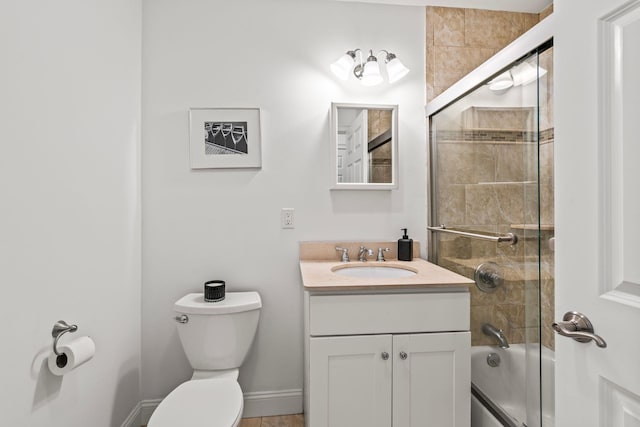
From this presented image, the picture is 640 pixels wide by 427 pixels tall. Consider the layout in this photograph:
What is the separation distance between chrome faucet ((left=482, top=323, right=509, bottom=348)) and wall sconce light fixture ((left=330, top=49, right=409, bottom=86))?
4.47ft

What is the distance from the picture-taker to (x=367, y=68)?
6.08ft

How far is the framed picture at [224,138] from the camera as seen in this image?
1.90 metres

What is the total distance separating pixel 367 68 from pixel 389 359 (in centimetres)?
147

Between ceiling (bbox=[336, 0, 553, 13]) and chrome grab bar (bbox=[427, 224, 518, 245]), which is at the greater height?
ceiling (bbox=[336, 0, 553, 13])

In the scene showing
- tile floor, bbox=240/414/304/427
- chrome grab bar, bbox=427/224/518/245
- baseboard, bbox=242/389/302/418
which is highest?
chrome grab bar, bbox=427/224/518/245

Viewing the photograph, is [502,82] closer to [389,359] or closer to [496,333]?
[496,333]

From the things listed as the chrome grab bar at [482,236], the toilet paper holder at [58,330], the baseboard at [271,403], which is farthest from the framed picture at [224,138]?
the baseboard at [271,403]

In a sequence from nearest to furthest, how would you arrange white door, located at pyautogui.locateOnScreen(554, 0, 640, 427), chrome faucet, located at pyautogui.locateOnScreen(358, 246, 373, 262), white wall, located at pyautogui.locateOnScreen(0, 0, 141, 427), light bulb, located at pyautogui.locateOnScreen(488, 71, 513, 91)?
white door, located at pyautogui.locateOnScreen(554, 0, 640, 427) < white wall, located at pyautogui.locateOnScreen(0, 0, 141, 427) < light bulb, located at pyautogui.locateOnScreen(488, 71, 513, 91) < chrome faucet, located at pyautogui.locateOnScreen(358, 246, 373, 262)

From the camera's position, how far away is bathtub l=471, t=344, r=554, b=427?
3.99ft

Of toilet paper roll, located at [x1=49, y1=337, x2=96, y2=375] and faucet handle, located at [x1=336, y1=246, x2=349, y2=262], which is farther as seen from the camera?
faucet handle, located at [x1=336, y1=246, x2=349, y2=262]

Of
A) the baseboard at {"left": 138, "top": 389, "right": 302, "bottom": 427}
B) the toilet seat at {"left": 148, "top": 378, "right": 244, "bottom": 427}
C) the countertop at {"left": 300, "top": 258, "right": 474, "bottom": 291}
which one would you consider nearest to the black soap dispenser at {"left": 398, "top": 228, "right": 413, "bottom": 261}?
the countertop at {"left": 300, "top": 258, "right": 474, "bottom": 291}

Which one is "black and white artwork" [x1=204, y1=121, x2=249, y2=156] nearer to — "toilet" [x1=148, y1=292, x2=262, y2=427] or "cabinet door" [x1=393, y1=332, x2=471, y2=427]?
"toilet" [x1=148, y1=292, x2=262, y2=427]

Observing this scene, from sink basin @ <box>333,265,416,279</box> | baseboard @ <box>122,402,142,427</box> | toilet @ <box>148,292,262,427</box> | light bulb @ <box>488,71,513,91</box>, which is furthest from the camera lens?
sink basin @ <box>333,265,416,279</box>

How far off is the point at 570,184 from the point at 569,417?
1.78 ft
